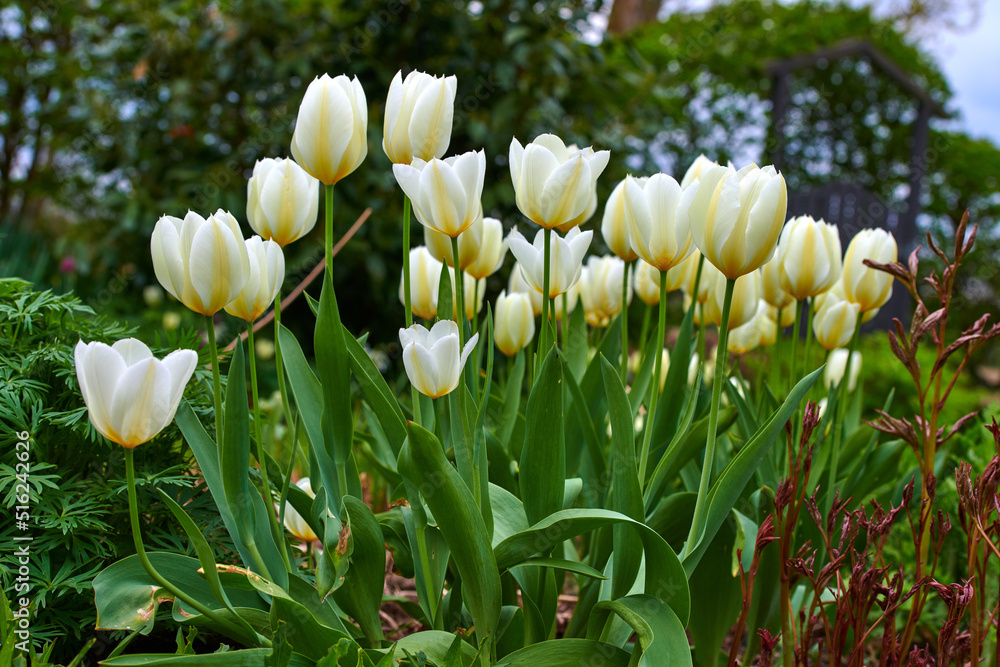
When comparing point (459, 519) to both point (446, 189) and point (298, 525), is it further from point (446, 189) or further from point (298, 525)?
point (298, 525)

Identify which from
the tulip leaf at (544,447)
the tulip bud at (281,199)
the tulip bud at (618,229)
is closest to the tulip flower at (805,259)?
the tulip bud at (618,229)

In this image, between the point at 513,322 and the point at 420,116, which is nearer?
the point at 420,116

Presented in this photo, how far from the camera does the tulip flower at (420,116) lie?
1.01 m

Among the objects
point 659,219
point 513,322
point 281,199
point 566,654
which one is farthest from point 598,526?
point 281,199

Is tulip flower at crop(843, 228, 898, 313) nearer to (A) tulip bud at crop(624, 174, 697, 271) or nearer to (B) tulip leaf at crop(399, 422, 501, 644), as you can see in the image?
(A) tulip bud at crop(624, 174, 697, 271)

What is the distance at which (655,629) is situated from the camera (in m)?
0.97

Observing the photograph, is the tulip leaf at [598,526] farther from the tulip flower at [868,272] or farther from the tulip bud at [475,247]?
the tulip flower at [868,272]

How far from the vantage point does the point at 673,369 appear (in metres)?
1.32

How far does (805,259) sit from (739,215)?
385 millimetres

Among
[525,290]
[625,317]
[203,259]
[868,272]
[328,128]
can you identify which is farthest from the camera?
[525,290]

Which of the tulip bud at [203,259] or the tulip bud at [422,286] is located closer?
the tulip bud at [203,259]

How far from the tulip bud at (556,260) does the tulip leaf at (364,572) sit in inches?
16.5

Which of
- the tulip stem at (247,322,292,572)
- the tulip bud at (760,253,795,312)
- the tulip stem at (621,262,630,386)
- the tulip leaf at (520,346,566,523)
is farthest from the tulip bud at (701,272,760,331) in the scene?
the tulip stem at (247,322,292,572)

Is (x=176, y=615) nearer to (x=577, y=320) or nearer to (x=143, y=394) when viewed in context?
(x=143, y=394)
